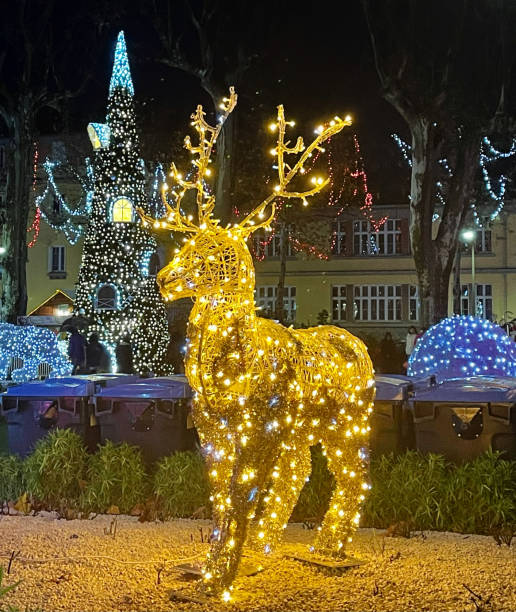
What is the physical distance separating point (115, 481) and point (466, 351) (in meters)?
6.66

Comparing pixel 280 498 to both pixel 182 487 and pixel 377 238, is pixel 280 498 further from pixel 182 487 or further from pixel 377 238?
pixel 377 238

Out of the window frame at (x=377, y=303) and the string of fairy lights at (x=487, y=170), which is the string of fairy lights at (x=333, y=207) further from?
the window frame at (x=377, y=303)

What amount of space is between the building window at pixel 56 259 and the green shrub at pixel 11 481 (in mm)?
32916

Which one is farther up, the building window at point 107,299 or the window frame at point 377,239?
the window frame at point 377,239

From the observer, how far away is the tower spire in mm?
22312

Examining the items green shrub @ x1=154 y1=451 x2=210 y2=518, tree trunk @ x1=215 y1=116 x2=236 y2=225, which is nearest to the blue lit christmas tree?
tree trunk @ x1=215 y1=116 x2=236 y2=225

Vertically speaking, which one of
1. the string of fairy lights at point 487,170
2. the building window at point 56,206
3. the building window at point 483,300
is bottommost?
the building window at point 483,300

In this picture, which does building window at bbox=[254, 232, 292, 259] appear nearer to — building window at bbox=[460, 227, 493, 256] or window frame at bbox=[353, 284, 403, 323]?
window frame at bbox=[353, 284, 403, 323]

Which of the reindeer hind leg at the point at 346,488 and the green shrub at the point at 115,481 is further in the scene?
the green shrub at the point at 115,481

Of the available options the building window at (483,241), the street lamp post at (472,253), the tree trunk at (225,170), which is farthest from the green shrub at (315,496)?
the building window at (483,241)

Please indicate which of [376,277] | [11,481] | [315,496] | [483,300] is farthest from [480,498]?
[376,277]

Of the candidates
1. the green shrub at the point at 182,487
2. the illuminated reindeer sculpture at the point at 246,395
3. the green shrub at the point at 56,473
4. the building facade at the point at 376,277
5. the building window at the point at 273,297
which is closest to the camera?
the illuminated reindeer sculpture at the point at 246,395

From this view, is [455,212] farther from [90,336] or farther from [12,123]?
[12,123]

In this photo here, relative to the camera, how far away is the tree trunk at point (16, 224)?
24.2 m
